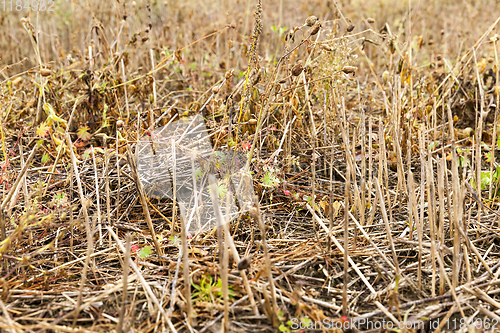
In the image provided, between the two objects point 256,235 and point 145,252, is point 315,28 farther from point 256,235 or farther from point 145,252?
point 145,252

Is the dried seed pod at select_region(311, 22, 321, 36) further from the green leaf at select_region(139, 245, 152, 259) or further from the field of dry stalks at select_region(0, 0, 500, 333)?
the green leaf at select_region(139, 245, 152, 259)

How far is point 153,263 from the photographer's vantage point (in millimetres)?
1361

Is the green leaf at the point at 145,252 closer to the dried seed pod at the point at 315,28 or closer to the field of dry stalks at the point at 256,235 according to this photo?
the field of dry stalks at the point at 256,235

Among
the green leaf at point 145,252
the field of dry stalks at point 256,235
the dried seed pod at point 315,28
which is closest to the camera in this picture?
the field of dry stalks at point 256,235

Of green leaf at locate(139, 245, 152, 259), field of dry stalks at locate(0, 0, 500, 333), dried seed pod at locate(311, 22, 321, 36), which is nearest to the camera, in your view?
field of dry stalks at locate(0, 0, 500, 333)

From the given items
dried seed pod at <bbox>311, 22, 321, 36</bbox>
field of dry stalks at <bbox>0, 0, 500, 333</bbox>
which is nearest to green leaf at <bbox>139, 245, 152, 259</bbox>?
field of dry stalks at <bbox>0, 0, 500, 333</bbox>

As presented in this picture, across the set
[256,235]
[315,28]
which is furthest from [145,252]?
[315,28]

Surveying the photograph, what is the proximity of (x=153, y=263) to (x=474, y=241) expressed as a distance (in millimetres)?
1272

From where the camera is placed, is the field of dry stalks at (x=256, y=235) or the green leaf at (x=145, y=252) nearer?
the field of dry stalks at (x=256, y=235)

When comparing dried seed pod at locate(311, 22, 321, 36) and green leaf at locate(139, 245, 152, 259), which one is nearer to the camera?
green leaf at locate(139, 245, 152, 259)

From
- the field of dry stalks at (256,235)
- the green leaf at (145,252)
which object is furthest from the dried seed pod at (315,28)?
the green leaf at (145,252)

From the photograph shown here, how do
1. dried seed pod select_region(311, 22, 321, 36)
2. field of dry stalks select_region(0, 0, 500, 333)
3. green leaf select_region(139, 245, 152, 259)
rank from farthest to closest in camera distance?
dried seed pod select_region(311, 22, 321, 36)
green leaf select_region(139, 245, 152, 259)
field of dry stalks select_region(0, 0, 500, 333)

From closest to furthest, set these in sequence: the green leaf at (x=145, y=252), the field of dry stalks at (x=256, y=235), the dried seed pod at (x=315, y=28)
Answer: the field of dry stalks at (x=256, y=235) < the green leaf at (x=145, y=252) < the dried seed pod at (x=315, y=28)

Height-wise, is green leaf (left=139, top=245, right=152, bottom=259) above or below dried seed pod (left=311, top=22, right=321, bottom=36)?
below
